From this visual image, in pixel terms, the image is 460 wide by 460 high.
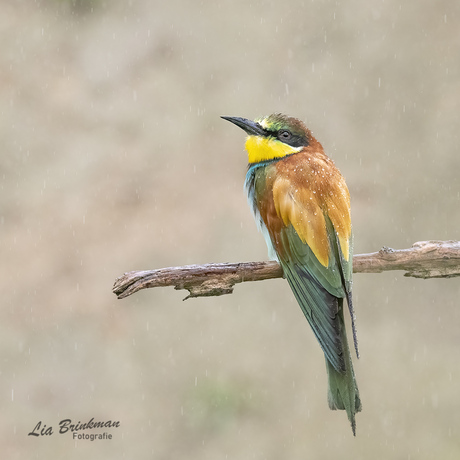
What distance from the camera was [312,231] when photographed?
4.82 ft

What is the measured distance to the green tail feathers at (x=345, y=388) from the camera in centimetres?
139

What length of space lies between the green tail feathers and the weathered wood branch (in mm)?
200

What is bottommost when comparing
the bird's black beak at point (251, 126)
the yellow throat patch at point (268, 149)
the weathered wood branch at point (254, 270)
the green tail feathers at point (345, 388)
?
the green tail feathers at point (345, 388)

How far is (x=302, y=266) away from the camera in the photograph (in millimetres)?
1472

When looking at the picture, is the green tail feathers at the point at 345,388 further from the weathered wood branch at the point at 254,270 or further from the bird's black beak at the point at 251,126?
the bird's black beak at the point at 251,126

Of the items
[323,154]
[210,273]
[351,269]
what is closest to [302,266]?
[351,269]

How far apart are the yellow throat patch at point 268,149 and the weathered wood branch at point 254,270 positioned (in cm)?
27

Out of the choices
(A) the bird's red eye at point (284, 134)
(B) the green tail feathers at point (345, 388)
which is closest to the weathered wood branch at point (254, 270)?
(B) the green tail feathers at point (345, 388)

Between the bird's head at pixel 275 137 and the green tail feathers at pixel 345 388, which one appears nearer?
the green tail feathers at pixel 345 388

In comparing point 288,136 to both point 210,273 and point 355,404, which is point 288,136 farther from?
point 355,404

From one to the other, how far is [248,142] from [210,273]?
Result: 390mm

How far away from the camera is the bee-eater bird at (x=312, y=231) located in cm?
141

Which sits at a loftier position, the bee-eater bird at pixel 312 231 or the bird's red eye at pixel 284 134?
the bird's red eye at pixel 284 134

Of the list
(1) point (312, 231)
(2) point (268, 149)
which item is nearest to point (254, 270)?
(1) point (312, 231)
